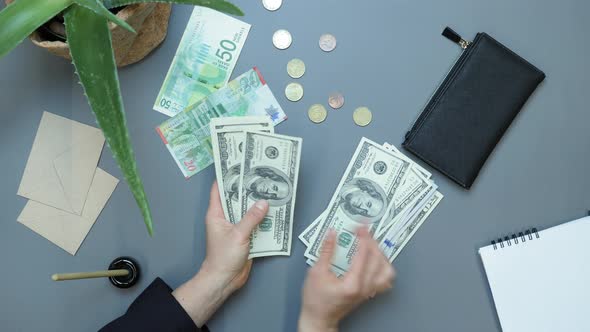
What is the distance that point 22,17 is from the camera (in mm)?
706

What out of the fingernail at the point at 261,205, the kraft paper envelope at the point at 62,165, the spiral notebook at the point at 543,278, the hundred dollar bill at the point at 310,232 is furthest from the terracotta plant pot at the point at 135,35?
the spiral notebook at the point at 543,278

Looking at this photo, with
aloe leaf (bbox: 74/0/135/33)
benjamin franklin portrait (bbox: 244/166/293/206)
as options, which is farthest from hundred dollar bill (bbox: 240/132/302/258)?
aloe leaf (bbox: 74/0/135/33)

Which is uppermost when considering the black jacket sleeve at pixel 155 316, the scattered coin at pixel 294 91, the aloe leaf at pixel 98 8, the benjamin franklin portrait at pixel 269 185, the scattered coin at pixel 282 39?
the scattered coin at pixel 282 39

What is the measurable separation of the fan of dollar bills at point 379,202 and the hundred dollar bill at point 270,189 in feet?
0.16

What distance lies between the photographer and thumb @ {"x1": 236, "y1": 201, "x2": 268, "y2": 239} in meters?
0.94

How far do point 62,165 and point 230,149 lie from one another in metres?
0.34

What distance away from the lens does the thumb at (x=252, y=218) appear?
944 millimetres

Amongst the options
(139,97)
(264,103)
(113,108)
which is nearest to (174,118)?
(139,97)

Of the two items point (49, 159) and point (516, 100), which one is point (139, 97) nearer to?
point (49, 159)

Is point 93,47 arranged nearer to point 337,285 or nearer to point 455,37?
point 337,285

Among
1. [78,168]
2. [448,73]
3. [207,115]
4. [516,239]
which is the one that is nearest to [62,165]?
[78,168]

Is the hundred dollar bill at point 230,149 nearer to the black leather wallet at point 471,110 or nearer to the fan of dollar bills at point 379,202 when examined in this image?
the fan of dollar bills at point 379,202

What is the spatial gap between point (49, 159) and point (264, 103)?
45 centimetres

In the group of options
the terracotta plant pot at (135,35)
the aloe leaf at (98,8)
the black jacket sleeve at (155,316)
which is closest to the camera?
the aloe leaf at (98,8)
